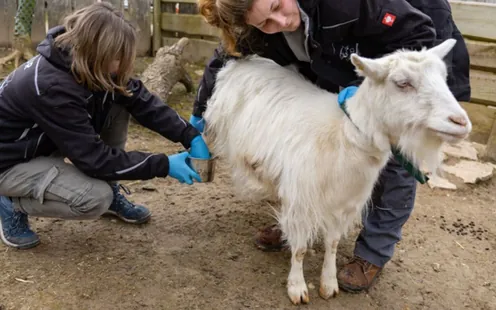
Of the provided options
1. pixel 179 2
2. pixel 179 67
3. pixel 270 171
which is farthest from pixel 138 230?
pixel 179 2

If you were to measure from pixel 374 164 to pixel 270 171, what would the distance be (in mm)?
552

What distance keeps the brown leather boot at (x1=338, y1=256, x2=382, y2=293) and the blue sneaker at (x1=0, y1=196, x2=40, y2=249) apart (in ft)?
5.91

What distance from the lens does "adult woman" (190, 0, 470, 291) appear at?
2.49 m

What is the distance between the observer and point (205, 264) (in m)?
3.04

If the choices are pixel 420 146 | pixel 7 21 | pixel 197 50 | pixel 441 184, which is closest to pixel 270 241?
pixel 420 146

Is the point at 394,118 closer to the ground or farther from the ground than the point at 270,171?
farther from the ground

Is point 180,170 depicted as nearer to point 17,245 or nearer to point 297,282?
point 297,282

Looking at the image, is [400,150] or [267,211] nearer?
[400,150]

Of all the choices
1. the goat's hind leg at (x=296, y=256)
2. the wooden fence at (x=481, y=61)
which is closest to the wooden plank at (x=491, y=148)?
the wooden fence at (x=481, y=61)

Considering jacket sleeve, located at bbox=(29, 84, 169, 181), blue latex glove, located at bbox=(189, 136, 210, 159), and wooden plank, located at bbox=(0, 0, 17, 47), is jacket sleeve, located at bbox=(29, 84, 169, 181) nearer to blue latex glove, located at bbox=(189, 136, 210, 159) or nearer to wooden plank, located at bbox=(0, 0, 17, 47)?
blue latex glove, located at bbox=(189, 136, 210, 159)

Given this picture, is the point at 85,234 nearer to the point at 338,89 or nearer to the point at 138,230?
the point at 138,230

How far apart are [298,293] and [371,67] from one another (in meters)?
1.27

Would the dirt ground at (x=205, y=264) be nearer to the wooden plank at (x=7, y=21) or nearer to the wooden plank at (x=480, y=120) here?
the wooden plank at (x=480, y=120)

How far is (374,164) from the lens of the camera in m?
2.49
